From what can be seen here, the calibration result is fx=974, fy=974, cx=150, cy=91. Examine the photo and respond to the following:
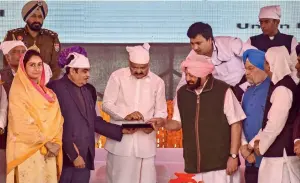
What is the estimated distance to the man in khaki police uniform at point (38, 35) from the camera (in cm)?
863

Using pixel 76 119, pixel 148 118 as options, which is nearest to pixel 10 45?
pixel 76 119

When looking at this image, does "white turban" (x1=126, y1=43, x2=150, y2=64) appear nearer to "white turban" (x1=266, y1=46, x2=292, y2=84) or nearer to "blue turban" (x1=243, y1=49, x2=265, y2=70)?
"blue turban" (x1=243, y1=49, x2=265, y2=70)

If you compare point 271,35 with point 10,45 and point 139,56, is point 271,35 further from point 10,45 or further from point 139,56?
point 10,45

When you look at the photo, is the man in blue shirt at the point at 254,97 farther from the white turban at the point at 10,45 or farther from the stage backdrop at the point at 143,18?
the white turban at the point at 10,45

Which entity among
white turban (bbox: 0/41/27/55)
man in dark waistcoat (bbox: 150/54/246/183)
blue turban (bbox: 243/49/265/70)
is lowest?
man in dark waistcoat (bbox: 150/54/246/183)

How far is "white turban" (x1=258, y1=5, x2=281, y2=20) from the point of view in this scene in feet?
28.5

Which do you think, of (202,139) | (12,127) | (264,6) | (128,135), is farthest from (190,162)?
(264,6)

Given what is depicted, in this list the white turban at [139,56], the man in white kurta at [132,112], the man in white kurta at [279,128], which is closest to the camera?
the man in white kurta at [279,128]

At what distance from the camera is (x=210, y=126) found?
7531mm

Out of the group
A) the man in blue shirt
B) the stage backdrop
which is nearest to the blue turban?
the man in blue shirt

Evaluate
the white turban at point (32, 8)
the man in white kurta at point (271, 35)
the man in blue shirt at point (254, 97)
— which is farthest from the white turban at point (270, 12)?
the white turban at point (32, 8)

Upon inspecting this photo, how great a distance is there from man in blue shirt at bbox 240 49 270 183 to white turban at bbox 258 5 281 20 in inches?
43.7

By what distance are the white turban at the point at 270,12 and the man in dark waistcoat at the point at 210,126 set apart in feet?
4.48

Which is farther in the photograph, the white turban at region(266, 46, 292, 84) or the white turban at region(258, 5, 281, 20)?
the white turban at region(258, 5, 281, 20)
